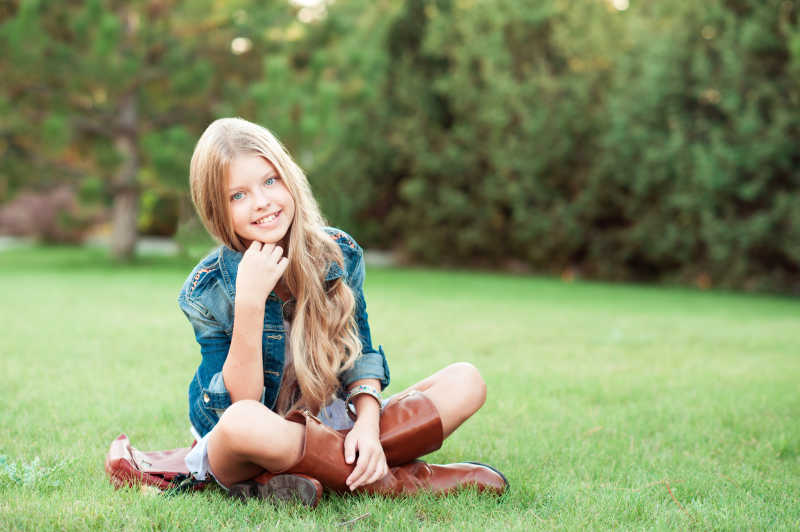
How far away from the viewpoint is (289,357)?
2387 mm

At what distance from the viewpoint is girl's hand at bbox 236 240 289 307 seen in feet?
7.06

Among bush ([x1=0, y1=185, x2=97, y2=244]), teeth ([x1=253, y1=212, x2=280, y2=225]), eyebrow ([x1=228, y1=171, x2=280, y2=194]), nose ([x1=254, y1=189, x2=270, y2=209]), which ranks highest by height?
eyebrow ([x1=228, y1=171, x2=280, y2=194])

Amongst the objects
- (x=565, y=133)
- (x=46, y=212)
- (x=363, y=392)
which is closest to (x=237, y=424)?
(x=363, y=392)

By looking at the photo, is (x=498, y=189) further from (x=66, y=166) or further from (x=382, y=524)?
(x=382, y=524)

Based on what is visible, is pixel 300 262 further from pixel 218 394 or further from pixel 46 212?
pixel 46 212

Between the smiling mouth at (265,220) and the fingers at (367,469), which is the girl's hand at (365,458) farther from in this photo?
the smiling mouth at (265,220)

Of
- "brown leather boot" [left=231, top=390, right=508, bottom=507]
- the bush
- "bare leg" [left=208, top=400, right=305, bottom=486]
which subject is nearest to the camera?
"bare leg" [left=208, top=400, right=305, bottom=486]

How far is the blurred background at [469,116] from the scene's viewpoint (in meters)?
10.4

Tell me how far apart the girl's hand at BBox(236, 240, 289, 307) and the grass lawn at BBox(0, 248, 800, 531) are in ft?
2.00

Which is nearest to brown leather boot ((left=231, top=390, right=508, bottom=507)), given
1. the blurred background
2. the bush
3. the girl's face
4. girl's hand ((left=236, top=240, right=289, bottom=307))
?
girl's hand ((left=236, top=240, right=289, bottom=307))

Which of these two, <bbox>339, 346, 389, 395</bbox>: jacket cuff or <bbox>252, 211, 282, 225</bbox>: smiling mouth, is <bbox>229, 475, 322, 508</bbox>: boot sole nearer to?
<bbox>339, 346, 389, 395</bbox>: jacket cuff

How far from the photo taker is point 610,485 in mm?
2426

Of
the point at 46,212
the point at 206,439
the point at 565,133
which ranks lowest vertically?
the point at 46,212

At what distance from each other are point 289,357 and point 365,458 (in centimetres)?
46
